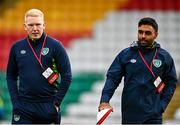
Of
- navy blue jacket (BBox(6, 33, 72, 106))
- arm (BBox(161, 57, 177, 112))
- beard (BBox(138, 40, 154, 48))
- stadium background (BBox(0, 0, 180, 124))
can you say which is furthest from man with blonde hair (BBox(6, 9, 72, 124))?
stadium background (BBox(0, 0, 180, 124))

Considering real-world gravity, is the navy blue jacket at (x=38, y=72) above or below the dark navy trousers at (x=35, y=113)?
above

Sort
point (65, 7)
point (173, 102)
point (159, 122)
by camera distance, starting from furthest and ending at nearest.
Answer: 1. point (65, 7)
2. point (173, 102)
3. point (159, 122)

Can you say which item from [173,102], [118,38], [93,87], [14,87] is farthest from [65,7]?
[14,87]

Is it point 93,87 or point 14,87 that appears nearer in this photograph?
point 14,87

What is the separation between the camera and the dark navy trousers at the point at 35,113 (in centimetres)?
626

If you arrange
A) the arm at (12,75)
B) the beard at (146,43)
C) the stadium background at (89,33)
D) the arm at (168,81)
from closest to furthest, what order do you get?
the beard at (146,43), the arm at (168,81), the arm at (12,75), the stadium background at (89,33)

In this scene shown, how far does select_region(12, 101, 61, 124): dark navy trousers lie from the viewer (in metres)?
6.26

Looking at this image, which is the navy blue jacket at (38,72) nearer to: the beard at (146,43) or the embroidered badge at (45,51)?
the embroidered badge at (45,51)

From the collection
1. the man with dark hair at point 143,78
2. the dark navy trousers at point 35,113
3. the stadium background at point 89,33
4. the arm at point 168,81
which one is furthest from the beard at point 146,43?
the stadium background at point 89,33

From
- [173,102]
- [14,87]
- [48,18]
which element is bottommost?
[173,102]

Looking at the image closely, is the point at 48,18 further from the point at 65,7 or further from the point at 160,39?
the point at 160,39

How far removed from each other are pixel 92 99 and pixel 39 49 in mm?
6712

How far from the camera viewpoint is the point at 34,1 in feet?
52.5

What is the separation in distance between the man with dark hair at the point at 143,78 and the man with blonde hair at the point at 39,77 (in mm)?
479
